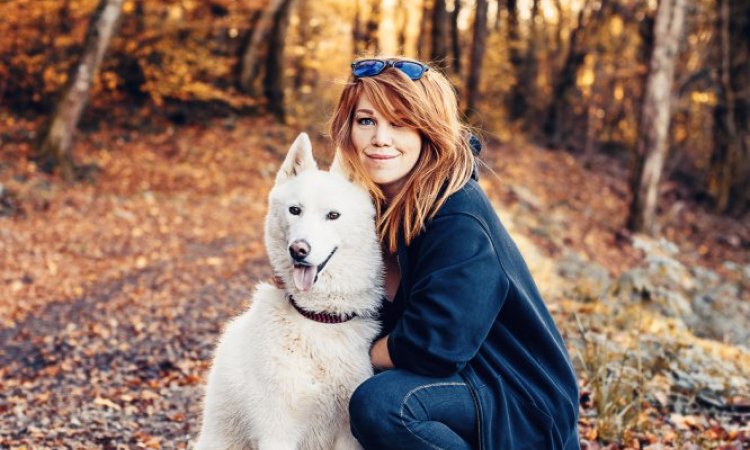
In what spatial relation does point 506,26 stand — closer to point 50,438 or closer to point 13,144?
point 13,144

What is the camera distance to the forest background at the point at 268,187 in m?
4.54

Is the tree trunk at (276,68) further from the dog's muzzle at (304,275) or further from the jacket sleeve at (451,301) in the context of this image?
the jacket sleeve at (451,301)

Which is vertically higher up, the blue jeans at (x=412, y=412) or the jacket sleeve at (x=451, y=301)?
the jacket sleeve at (x=451, y=301)

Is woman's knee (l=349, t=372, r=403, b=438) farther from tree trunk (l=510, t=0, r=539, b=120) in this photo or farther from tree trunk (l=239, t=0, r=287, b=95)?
tree trunk (l=510, t=0, r=539, b=120)

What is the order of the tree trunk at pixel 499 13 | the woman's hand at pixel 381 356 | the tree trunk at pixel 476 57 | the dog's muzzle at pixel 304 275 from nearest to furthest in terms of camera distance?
the dog's muzzle at pixel 304 275, the woman's hand at pixel 381 356, the tree trunk at pixel 476 57, the tree trunk at pixel 499 13

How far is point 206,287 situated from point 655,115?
28.0 ft

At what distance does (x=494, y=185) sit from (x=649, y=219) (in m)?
3.29

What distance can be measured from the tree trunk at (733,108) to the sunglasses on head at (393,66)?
14.6 metres

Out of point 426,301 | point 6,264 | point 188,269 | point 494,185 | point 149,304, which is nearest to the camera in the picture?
point 426,301

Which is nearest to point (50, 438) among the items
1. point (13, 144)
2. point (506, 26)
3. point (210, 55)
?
point (13, 144)

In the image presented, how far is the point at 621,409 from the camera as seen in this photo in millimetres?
3951

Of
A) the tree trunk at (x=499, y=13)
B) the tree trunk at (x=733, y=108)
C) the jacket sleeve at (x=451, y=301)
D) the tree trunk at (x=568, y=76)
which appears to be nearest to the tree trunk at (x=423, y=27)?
the tree trunk at (x=499, y=13)

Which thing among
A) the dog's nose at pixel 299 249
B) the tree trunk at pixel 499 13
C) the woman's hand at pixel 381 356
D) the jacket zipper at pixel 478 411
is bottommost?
the jacket zipper at pixel 478 411

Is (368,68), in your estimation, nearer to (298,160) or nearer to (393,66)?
(393,66)
